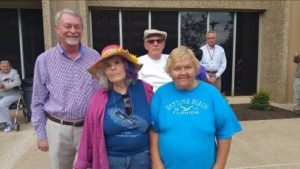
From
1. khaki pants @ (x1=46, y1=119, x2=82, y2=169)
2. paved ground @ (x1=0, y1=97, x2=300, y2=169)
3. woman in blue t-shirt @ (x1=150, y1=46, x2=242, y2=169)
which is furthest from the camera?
paved ground @ (x1=0, y1=97, x2=300, y2=169)

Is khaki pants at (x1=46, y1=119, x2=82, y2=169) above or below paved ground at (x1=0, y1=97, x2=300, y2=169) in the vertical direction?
above

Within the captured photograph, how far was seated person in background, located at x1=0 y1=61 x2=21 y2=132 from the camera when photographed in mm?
6406

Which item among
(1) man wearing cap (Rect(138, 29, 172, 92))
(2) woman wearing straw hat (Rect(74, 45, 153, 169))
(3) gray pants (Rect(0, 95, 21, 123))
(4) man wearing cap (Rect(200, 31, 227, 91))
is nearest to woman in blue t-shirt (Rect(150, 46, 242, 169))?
(2) woman wearing straw hat (Rect(74, 45, 153, 169))

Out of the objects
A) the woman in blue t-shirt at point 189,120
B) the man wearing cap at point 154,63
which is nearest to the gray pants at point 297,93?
the man wearing cap at point 154,63

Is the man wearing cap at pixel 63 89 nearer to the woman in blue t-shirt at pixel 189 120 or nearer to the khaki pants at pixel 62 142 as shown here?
the khaki pants at pixel 62 142

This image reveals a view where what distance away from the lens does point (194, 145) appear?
85.5 inches

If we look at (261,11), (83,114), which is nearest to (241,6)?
(261,11)

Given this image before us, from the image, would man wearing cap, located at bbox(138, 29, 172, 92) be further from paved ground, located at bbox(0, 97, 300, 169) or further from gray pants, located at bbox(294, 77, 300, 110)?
gray pants, located at bbox(294, 77, 300, 110)

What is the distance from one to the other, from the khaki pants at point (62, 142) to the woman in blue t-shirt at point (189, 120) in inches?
33.1

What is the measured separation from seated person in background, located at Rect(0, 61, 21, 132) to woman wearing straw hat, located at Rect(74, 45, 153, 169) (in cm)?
476

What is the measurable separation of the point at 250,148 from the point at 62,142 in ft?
11.3

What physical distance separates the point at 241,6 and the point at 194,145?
773 centimetres

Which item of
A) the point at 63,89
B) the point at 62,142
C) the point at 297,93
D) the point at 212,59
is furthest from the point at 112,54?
the point at 297,93

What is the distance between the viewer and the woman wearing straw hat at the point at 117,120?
2.22 m
